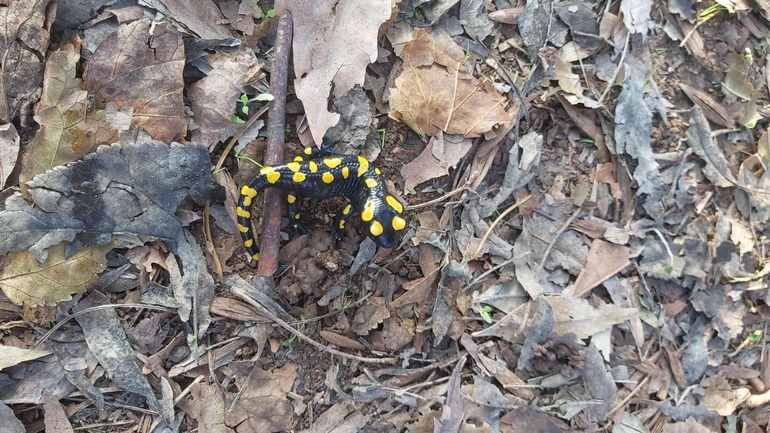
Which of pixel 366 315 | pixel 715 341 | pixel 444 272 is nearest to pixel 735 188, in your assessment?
pixel 715 341

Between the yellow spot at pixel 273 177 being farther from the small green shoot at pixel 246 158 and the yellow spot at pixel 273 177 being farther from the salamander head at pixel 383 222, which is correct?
the salamander head at pixel 383 222

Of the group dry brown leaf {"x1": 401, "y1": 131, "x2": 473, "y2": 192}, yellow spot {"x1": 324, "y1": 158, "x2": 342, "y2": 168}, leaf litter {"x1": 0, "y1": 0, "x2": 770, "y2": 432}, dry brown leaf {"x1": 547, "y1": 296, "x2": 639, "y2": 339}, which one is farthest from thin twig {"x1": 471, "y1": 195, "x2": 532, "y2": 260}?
yellow spot {"x1": 324, "y1": 158, "x2": 342, "y2": 168}

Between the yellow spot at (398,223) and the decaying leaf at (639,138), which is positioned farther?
the decaying leaf at (639,138)

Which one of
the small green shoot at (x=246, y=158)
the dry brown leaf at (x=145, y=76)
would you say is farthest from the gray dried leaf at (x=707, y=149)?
the dry brown leaf at (x=145, y=76)

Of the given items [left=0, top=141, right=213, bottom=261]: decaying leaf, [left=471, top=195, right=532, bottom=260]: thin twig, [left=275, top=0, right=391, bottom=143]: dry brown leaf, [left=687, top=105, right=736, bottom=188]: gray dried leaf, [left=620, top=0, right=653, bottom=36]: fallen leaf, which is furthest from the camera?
[left=687, top=105, right=736, bottom=188]: gray dried leaf

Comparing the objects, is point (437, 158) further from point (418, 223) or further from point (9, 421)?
point (9, 421)

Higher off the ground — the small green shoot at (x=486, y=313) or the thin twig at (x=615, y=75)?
the thin twig at (x=615, y=75)

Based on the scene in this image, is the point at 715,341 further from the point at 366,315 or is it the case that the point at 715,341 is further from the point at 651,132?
the point at 366,315

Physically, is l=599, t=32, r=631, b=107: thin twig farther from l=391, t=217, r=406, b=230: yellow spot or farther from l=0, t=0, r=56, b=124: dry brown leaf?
l=0, t=0, r=56, b=124: dry brown leaf
